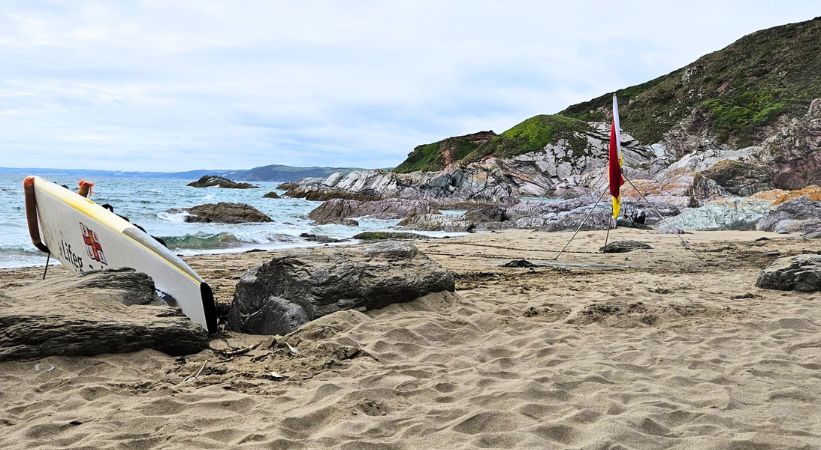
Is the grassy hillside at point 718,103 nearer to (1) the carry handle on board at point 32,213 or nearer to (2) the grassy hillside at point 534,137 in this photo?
(2) the grassy hillside at point 534,137

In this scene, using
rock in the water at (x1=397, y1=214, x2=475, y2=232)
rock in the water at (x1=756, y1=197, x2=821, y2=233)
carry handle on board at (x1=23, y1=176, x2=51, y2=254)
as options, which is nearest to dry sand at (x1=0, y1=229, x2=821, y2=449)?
carry handle on board at (x1=23, y1=176, x2=51, y2=254)

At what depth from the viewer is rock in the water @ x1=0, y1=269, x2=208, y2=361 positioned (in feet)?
12.8

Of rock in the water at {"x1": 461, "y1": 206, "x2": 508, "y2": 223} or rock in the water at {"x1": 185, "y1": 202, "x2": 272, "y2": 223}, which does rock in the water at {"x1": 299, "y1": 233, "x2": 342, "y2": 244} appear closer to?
rock in the water at {"x1": 185, "y1": 202, "x2": 272, "y2": 223}

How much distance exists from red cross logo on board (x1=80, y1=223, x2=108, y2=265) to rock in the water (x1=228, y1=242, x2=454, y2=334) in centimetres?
172

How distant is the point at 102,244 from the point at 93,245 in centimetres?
25

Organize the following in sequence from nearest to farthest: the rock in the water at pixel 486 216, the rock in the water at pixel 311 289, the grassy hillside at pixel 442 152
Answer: the rock in the water at pixel 311 289 → the rock in the water at pixel 486 216 → the grassy hillside at pixel 442 152

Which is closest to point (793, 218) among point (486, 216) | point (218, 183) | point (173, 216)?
point (486, 216)

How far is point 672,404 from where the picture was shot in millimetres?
3309

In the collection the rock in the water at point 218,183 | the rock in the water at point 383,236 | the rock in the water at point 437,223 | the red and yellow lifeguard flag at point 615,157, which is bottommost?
the rock in the water at point 383,236

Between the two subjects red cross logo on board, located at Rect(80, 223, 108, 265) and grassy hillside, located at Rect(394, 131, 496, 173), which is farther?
grassy hillside, located at Rect(394, 131, 496, 173)

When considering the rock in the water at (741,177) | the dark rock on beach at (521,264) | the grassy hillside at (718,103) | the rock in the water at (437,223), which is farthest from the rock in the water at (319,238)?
the grassy hillside at (718,103)

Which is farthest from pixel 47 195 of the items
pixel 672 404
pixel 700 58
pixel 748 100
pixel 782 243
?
pixel 700 58

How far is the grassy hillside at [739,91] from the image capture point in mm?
56594

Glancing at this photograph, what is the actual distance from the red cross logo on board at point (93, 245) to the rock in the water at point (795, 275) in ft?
24.2
